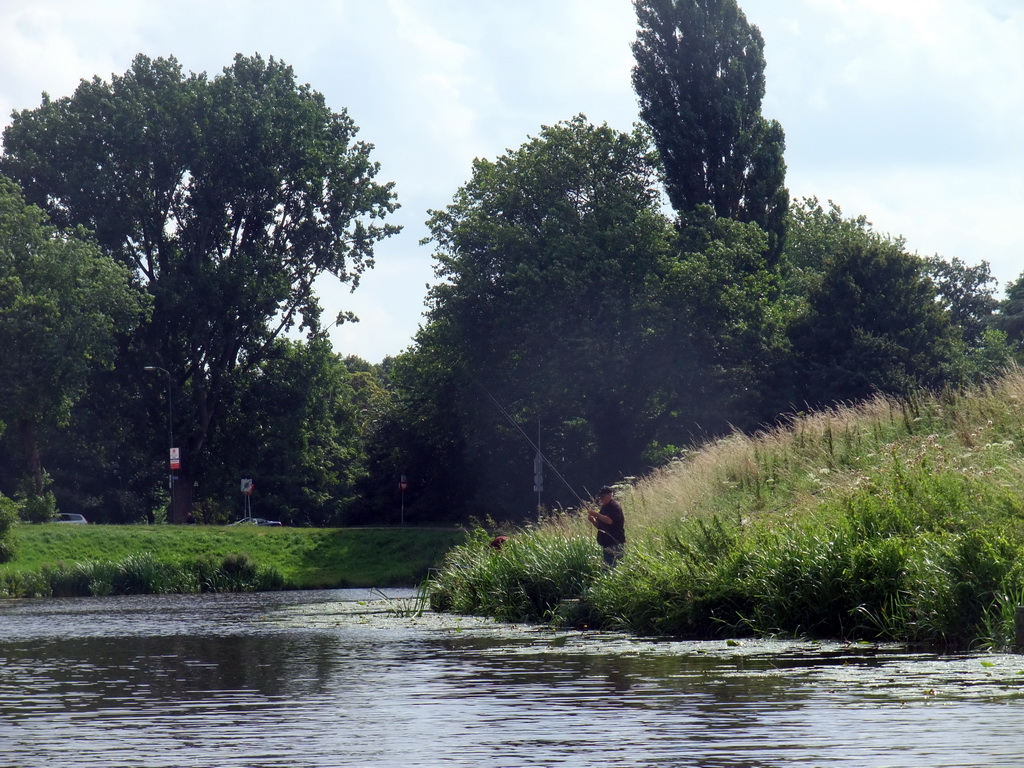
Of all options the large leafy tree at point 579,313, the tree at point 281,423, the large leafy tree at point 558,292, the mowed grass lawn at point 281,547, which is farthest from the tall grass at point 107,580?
the tree at point 281,423

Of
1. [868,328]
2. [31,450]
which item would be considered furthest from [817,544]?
[31,450]

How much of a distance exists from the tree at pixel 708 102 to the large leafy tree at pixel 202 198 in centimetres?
1520

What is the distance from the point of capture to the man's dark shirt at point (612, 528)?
20047mm

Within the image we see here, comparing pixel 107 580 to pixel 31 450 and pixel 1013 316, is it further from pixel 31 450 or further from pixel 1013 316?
pixel 1013 316

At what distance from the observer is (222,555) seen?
50.6 meters

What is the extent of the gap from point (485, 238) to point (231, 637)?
4179 cm

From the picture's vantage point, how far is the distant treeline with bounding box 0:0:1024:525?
179 feet

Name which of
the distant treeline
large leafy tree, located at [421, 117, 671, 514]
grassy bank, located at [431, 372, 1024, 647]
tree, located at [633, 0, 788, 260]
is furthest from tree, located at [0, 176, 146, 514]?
grassy bank, located at [431, 372, 1024, 647]

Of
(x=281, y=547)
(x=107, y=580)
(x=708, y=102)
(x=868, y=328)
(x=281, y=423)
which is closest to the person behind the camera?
(x=107, y=580)

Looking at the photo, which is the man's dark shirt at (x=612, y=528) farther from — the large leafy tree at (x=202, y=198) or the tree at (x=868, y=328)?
the large leafy tree at (x=202, y=198)

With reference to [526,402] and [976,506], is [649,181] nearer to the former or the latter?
[526,402]

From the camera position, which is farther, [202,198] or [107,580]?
[202,198]

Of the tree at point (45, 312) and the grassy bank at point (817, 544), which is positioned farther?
the tree at point (45, 312)

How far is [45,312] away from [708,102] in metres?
27.5
